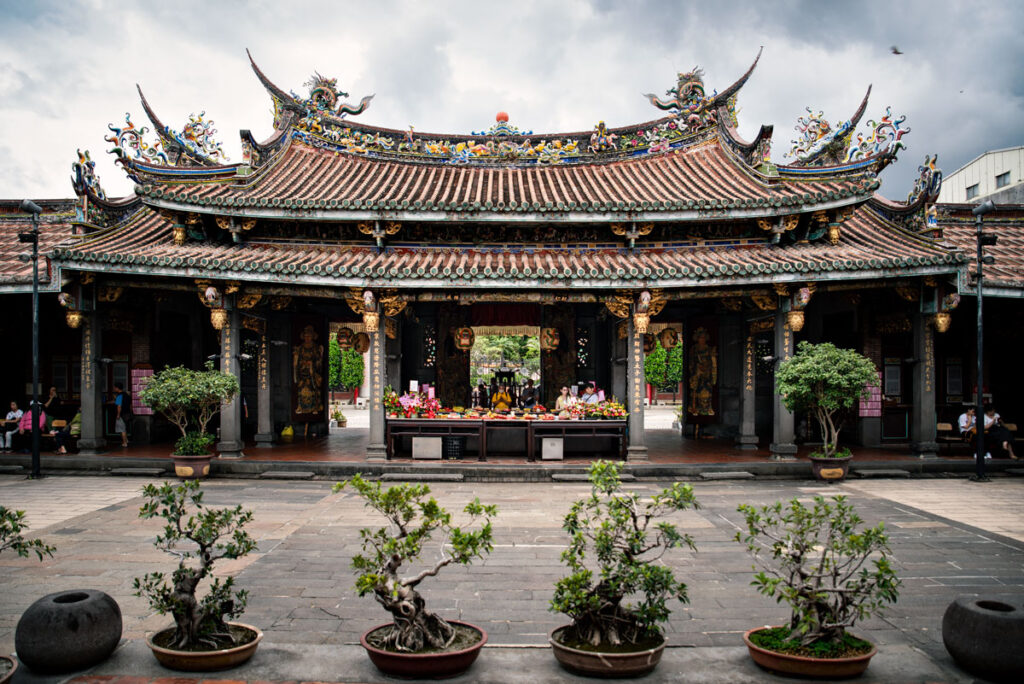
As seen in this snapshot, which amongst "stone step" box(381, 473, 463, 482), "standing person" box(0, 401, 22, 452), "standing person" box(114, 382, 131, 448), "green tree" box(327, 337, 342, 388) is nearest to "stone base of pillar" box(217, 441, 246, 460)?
"standing person" box(114, 382, 131, 448)

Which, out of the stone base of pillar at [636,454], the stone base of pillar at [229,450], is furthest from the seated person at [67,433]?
the stone base of pillar at [636,454]

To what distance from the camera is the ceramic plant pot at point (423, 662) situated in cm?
482

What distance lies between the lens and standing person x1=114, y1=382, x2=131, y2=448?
16047 millimetres

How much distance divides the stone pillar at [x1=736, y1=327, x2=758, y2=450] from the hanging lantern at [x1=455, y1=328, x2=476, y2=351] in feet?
22.3

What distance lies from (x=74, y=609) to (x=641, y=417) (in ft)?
37.0

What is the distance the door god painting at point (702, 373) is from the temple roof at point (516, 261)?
145 inches

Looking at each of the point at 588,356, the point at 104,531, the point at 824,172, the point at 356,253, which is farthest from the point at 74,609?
the point at 824,172

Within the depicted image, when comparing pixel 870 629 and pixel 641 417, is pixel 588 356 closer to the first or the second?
pixel 641 417

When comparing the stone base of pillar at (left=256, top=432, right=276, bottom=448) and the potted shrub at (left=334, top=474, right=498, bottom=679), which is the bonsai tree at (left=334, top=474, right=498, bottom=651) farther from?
the stone base of pillar at (left=256, top=432, right=276, bottom=448)

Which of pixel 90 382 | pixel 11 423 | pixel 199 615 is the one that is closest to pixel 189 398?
pixel 90 382

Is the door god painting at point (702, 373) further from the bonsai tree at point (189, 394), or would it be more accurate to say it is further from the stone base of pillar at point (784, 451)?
the bonsai tree at point (189, 394)

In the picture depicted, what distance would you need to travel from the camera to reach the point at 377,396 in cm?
1460

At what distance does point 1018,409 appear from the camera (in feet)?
56.5

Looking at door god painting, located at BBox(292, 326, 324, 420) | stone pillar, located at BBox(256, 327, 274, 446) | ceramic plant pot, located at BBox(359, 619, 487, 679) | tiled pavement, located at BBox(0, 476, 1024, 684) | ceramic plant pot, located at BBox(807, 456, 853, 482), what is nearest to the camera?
ceramic plant pot, located at BBox(359, 619, 487, 679)
